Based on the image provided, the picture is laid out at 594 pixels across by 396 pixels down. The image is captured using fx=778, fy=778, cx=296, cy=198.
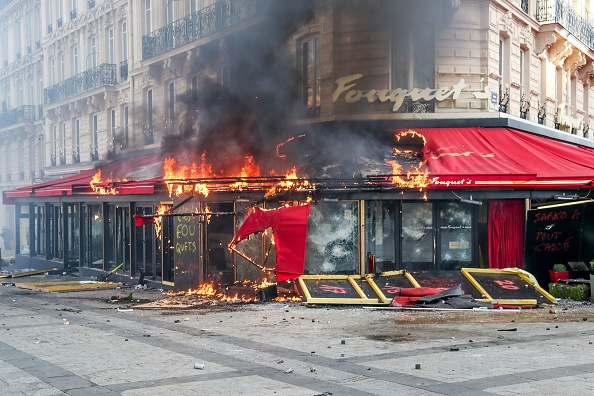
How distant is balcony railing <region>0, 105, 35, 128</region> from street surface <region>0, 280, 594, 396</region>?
84.4ft

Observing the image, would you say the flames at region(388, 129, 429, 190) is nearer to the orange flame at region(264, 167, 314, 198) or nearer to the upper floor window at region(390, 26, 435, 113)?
the orange flame at region(264, 167, 314, 198)

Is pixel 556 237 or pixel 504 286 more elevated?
pixel 556 237

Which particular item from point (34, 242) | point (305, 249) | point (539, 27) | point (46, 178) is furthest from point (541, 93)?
point (46, 178)

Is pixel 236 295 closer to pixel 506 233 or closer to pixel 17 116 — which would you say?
pixel 506 233

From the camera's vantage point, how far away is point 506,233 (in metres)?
15.9

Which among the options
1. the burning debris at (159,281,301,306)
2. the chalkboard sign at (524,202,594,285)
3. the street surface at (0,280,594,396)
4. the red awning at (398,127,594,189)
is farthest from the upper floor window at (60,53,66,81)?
the chalkboard sign at (524,202,594,285)

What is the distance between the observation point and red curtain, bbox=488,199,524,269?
15828mm

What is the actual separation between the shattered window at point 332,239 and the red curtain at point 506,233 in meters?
2.84

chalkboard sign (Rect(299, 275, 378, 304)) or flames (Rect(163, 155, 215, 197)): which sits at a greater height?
flames (Rect(163, 155, 215, 197))

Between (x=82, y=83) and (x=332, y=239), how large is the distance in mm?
18688

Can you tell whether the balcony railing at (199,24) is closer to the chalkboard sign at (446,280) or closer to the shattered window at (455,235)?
the shattered window at (455,235)

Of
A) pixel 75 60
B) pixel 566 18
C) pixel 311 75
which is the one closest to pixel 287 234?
pixel 311 75

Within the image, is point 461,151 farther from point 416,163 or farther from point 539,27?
point 539,27

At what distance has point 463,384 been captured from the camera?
761 cm
